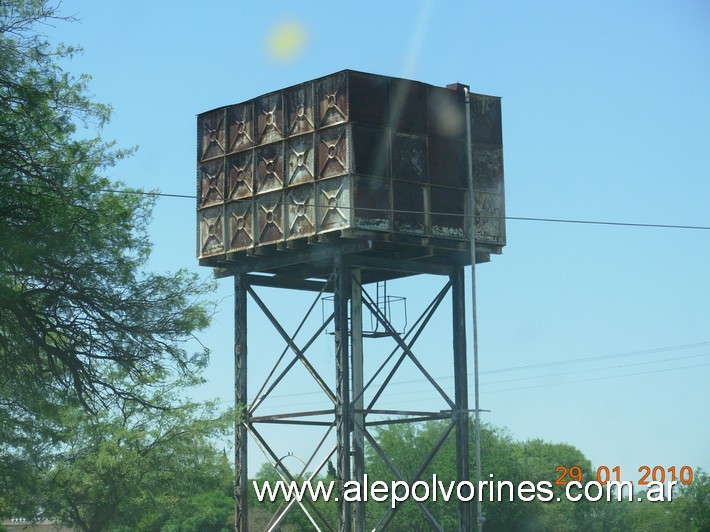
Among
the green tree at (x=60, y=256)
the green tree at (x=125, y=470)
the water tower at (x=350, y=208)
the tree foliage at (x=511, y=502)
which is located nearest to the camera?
the green tree at (x=60, y=256)

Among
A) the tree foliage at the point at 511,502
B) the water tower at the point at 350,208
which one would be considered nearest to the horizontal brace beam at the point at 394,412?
the water tower at the point at 350,208

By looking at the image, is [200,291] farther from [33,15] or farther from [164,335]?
[33,15]

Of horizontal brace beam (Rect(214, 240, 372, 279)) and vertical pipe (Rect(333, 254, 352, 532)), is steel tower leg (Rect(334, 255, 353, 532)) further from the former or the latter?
horizontal brace beam (Rect(214, 240, 372, 279))

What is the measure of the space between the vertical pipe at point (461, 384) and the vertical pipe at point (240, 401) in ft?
17.3

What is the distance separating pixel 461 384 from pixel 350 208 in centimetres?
597

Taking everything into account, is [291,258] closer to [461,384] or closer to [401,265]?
[401,265]

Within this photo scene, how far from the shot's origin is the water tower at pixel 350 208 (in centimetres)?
3147

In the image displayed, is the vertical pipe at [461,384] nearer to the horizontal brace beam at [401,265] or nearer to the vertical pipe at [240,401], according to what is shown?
the horizontal brace beam at [401,265]

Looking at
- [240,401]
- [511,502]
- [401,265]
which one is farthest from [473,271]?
[511,502]

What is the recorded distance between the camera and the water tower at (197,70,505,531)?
3147 centimetres

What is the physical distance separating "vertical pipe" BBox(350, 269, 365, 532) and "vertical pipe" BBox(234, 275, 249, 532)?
9.82ft

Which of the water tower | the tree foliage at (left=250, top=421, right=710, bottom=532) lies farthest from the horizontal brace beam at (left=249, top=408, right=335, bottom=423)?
the tree foliage at (left=250, top=421, right=710, bottom=532)

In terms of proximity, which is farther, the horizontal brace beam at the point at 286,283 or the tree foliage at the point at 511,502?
the tree foliage at the point at 511,502

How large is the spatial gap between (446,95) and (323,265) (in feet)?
16.9
